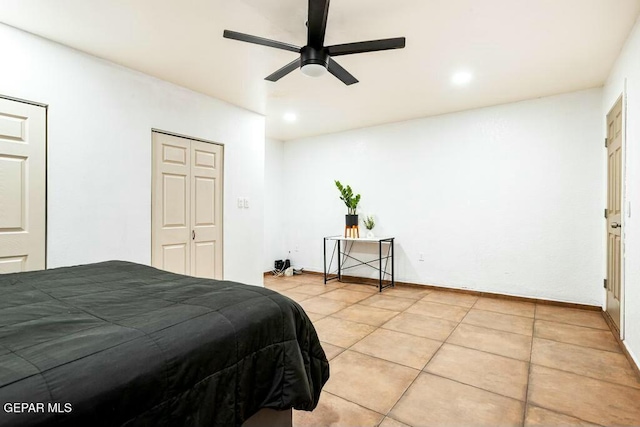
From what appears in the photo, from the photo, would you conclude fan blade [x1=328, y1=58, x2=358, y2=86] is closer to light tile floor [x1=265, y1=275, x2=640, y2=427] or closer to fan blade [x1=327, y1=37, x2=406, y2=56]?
fan blade [x1=327, y1=37, x2=406, y2=56]

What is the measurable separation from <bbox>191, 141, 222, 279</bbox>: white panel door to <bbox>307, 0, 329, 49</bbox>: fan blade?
7.09 ft

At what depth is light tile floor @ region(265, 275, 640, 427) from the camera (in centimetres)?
180

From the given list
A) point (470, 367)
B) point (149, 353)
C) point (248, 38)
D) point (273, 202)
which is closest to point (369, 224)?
point (273, 202)

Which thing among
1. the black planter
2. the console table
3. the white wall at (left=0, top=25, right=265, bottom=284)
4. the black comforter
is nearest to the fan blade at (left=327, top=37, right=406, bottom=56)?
the black comforter

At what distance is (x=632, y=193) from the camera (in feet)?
7.93

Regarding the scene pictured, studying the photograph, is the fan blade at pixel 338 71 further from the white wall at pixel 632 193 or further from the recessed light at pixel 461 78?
the white wall at pixel 632 193

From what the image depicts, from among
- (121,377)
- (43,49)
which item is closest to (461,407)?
(121,377)

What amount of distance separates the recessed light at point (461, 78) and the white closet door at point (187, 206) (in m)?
2.75

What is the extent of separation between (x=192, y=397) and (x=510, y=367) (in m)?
2.29

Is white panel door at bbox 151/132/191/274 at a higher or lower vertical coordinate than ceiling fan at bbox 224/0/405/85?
Answer: lower

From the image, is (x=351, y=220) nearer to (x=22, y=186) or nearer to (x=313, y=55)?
(x=313, y=55)

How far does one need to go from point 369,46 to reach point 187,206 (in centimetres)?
260

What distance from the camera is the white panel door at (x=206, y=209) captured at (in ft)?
12.4

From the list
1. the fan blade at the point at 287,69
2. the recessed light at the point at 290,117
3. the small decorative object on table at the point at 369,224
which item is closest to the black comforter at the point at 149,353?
the fan blade at the point at 287,69
